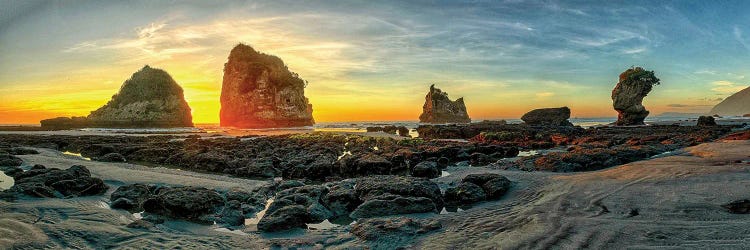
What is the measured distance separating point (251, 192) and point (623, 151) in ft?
44.6

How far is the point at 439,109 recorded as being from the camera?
412 feet

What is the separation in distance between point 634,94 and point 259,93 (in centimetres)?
7777

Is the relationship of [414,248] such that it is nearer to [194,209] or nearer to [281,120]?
[194,209]

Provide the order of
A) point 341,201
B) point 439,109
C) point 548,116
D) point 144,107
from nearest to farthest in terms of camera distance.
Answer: point 341,201 < point 548,116 < point 144,107 < point 439,109

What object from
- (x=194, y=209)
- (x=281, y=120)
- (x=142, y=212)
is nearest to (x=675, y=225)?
(x=194, y=209)

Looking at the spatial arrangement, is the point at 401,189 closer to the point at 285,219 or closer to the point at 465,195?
the point at 465,195

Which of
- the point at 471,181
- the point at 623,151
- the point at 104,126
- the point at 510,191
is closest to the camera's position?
the point at 510,191

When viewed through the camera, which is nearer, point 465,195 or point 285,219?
point 285,219

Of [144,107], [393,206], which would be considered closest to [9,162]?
[393,206]

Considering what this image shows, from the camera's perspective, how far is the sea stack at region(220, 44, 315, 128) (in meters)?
89.8

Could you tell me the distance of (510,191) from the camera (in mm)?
9273

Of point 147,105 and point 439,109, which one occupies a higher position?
point 147,105

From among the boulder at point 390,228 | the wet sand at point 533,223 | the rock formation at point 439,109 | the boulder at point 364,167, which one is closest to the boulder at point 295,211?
the wet sand at point 533,223

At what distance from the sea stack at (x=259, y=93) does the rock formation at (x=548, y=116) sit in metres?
56.5
